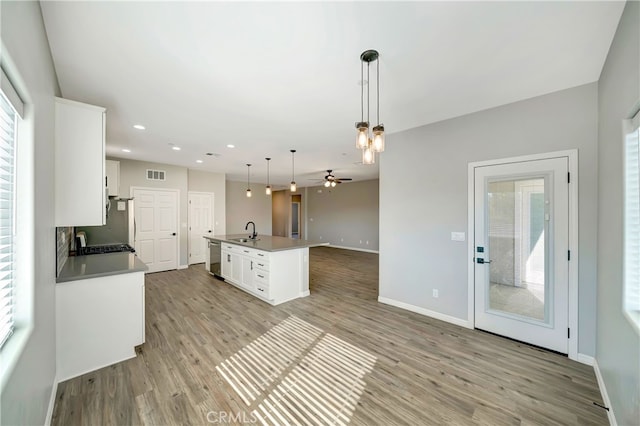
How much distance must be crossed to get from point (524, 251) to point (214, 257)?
18.3ft

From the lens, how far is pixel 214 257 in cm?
554

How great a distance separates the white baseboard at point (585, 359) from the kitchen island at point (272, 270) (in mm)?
3488

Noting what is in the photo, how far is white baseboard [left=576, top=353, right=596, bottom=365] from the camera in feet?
7.78

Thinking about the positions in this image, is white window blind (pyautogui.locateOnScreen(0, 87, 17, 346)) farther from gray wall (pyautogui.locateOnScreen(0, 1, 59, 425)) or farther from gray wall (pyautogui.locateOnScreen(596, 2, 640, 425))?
gray wall (pyautogui.locateOnScreen(596, 2, 640, 425))

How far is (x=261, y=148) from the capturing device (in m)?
4.80

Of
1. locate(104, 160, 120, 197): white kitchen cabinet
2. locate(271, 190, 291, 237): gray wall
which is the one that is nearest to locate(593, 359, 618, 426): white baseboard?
locate(104, 160, 120, 197): white kitchen cabinet

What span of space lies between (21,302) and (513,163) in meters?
4.35

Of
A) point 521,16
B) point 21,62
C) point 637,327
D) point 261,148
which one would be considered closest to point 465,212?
point 637,327

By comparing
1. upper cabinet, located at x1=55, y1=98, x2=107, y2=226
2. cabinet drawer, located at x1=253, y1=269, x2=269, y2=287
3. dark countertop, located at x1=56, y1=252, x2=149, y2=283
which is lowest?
cabinet drawer, located at x1=253, y1=269, x2=269, y2=287

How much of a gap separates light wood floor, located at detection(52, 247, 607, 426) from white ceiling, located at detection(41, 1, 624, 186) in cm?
280

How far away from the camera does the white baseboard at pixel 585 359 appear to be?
2.37 metres

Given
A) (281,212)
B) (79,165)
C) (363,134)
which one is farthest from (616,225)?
(281,212)

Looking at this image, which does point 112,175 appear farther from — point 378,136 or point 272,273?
point 378,136

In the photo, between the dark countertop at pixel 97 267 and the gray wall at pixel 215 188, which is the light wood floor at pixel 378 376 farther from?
the gray wall at pixel 215 188
